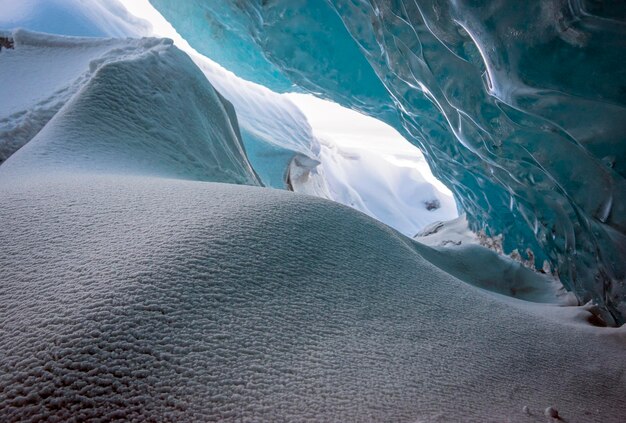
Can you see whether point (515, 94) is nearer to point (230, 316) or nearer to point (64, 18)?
point (230, 316)

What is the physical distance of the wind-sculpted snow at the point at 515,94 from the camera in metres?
1.07

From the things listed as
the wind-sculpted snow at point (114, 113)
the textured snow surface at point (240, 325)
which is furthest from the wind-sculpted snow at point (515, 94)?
the wind-sculpted snow at point (114, 113)

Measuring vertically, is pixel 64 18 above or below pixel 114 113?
above

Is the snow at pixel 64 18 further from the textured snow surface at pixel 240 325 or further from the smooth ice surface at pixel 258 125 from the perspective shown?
the textured snow surface at pixel 240 325

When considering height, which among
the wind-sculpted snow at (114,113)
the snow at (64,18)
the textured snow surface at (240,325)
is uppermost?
the snow at (64,18)

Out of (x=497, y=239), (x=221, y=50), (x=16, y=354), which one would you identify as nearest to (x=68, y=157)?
(x=16, y=354)

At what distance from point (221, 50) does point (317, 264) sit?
5.89m

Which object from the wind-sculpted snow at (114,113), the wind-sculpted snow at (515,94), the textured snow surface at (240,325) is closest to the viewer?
the textured snow surface at (240,325)

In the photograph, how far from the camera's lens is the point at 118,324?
0.56 meters

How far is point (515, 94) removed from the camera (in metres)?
1.34

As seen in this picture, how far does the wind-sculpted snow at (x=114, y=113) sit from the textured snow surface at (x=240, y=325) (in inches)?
17.1

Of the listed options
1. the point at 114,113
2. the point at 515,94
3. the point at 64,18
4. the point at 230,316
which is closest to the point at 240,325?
the point at 230,316

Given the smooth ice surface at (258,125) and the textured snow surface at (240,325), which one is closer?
the textured snow surface at (240,325)

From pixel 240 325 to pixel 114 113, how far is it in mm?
1540
